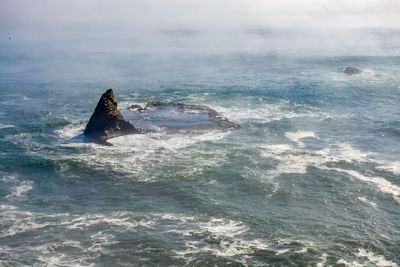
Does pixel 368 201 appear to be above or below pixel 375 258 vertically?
above

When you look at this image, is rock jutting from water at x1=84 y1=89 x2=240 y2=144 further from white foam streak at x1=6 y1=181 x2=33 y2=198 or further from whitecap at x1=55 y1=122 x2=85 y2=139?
white foam streak at x1=6 y1=181 x2=33 y2=198

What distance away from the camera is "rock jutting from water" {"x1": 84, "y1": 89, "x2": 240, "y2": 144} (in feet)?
353

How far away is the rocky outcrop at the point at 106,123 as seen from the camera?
107 metres

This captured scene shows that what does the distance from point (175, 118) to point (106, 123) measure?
2023 cm

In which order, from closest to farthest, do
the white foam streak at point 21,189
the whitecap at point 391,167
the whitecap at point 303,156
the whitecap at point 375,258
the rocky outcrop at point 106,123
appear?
the whitecap at point 375,258
the white foam streak at point 21,189
the whitecap at point 391,167
the whitecap at point 303,156
the rocky outcrop at point 106,123

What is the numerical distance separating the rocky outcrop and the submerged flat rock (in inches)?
204

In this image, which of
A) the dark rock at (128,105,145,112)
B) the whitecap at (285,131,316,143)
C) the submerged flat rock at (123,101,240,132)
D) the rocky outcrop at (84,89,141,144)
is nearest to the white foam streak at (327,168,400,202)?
the whitecap at (285,131,316,143)

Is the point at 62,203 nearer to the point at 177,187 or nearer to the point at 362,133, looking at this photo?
the point at 177,187

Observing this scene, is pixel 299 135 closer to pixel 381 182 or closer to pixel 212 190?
pixel 381 182

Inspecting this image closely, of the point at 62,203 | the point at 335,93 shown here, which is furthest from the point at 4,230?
the point at 335,93

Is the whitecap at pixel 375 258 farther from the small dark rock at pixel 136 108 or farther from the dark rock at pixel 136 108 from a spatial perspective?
the dark rock at pixel 136 108

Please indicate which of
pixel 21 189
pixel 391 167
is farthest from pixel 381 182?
pixel 21 189

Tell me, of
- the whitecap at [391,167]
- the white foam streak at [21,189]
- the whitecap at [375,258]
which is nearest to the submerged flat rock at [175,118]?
the white foam streak at [21,189]

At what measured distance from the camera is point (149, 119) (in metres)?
121
